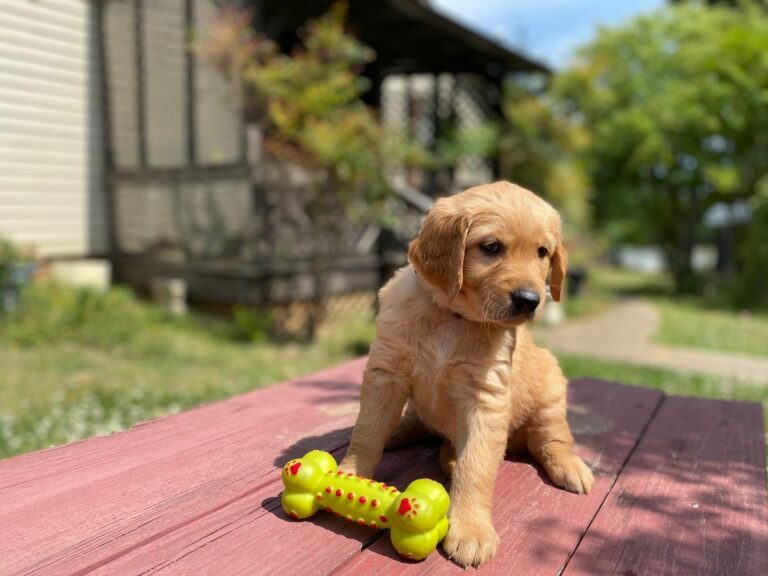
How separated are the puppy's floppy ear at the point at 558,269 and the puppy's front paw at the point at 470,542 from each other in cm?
88

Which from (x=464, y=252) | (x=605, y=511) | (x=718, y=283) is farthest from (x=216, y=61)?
(x=718, y=283)

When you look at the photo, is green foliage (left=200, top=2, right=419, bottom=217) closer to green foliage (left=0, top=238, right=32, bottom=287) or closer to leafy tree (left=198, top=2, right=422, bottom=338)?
leafy tree (left=198, top=2, right=422, bottom=338)

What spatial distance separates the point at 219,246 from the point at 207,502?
7267 mm

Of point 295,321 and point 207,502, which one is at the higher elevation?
point 207,502

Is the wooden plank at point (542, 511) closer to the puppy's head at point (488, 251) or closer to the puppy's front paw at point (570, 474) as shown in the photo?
the puppy's front paw at point (570, 474)

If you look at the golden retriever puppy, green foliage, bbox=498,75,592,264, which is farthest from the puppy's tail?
green foliage, bbox=498,75,592,264

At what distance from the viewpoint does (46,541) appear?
1.74 metres

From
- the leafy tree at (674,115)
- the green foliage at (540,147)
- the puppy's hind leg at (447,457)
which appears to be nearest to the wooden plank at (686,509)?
the puppy's hind leg at (447,457)

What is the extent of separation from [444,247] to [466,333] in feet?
0.98

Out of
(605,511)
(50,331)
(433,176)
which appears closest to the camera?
(605,511)

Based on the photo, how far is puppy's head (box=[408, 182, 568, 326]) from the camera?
6.28ft

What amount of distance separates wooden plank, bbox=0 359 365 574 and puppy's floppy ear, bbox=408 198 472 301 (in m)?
0.96

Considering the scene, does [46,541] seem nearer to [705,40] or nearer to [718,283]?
[718,283]

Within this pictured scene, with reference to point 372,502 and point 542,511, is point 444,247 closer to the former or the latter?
point 372,502
